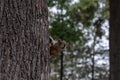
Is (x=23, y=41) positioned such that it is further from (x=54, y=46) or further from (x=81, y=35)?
(x=81, y=35)

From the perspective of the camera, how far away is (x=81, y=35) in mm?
11844

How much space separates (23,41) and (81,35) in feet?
32.9

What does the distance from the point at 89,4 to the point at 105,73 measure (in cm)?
465

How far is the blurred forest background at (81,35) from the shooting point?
11.1 meters

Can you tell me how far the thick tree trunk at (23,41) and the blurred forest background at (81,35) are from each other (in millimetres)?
8512

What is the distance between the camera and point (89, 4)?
11.6m

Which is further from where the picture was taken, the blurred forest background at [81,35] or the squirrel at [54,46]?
the blurred forest background at [81,35]

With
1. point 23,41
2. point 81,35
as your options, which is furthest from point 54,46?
point 81,35
